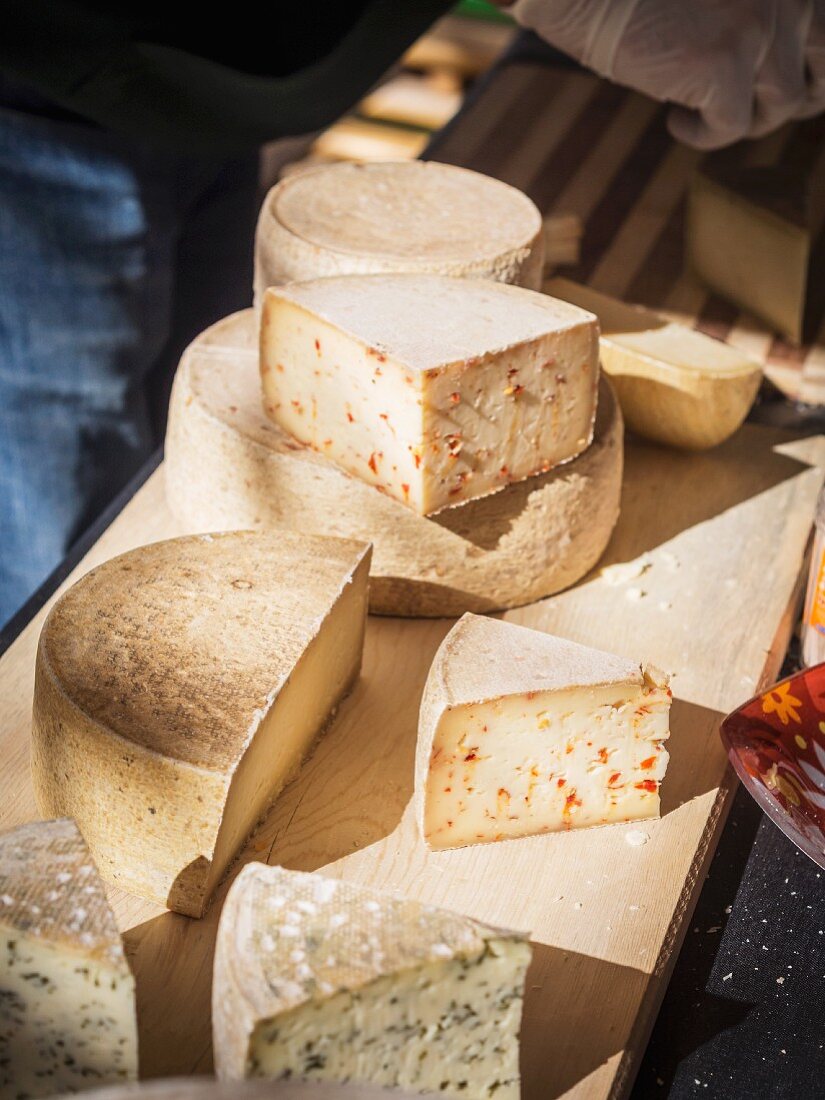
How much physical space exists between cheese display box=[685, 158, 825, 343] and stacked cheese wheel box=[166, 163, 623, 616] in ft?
2.44

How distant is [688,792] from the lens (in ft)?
5.16

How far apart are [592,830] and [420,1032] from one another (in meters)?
0.43

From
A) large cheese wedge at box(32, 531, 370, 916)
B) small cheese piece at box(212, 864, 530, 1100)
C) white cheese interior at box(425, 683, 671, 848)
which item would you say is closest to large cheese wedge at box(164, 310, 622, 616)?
large cheese wedge at box(32, 531, 370, 916)

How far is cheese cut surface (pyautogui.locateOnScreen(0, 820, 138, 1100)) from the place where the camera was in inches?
44.1

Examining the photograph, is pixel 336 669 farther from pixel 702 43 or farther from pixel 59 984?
pixel 702 43

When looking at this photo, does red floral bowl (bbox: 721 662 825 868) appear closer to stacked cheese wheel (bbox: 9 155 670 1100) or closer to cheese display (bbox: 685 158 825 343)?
stacked cheese wheel (bbox: 9 155 670 1100)

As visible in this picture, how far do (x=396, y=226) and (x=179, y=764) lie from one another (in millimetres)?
968

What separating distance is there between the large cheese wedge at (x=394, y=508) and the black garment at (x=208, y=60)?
1.68ft

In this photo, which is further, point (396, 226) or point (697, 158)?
point (697, 158)

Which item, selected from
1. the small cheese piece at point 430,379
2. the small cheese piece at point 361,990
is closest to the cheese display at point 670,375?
the small cheese piece at point 430,379

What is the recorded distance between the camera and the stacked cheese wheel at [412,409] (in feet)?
5.33

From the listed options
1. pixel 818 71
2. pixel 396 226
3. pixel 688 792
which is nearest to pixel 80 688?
pixel 688 792

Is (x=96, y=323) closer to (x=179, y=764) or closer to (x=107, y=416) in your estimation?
(x=107, y=416)

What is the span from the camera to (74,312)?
7.98 ft
